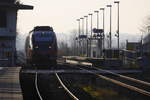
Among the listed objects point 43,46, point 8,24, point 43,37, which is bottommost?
point 43,46

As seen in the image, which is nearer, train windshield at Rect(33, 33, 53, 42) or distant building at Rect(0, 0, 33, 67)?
train windshield at Rect(33, 33, 53, 42)

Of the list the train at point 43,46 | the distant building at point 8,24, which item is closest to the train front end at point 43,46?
the train at point 43,46

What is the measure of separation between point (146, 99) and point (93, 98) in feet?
7.41

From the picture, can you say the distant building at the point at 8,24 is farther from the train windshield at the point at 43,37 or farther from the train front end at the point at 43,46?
the train windshield at the point at 43,37

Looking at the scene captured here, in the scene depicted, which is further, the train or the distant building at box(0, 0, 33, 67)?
the distant building at box(0, 0, 33, 67)

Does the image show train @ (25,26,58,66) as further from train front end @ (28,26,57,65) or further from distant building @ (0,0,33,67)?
distant building @ (0,0,33,67)

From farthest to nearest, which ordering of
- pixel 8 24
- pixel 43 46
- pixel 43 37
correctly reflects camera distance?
pixel 8 24 < pixel 43 46 < pixel 43 37

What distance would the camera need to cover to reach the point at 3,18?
2817 inches

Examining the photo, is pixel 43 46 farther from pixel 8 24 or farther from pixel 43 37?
pixel 8 24

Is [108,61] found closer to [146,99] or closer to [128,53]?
[128,53]

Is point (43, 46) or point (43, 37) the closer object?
point (43, 37)

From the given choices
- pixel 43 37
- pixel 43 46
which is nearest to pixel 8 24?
pixel 43 46

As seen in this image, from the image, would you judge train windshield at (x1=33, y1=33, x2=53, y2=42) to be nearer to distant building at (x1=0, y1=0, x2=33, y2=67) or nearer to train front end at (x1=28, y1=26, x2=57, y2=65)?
train front end at (x1=28, y1=26, x2=57, y2=65)

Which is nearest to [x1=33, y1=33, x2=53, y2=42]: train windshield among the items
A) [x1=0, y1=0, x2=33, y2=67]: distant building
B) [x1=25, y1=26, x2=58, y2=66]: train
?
[x1=25, y1=26, x2=58, y2=66]: train
